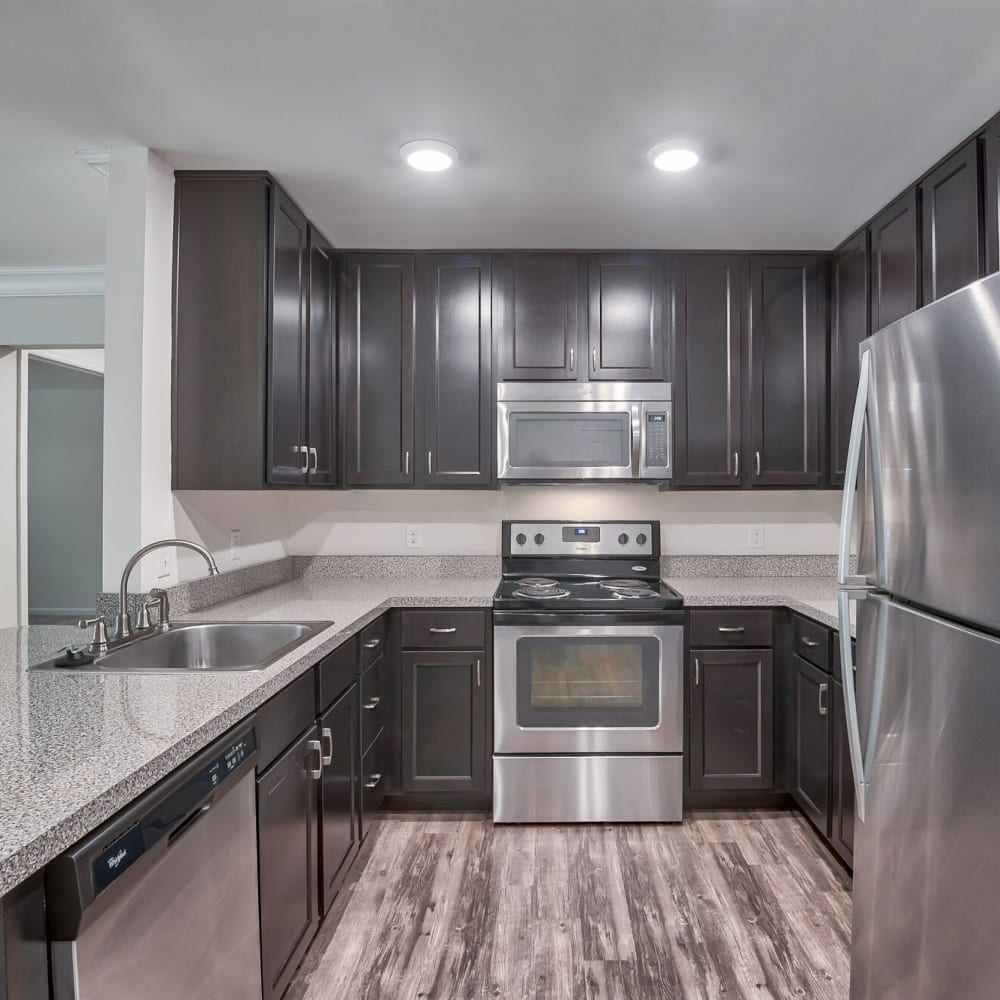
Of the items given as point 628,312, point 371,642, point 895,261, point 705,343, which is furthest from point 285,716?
point 895,261

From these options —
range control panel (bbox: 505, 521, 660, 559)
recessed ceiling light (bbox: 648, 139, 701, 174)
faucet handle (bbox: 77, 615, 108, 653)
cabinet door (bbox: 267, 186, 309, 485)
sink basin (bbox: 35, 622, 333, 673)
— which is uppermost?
recessed ceiling light (bbox: 648, 139, 701, 174)

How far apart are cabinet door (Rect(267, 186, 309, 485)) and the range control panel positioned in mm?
1103

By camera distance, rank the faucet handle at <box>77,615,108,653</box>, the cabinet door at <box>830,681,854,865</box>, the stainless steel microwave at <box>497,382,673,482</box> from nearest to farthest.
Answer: the faucet handle at <box>77,615,108,653</box> < the cabinet door at <box>830,681,854,865</box> < the stainless steel microwave at <box>497,382,673,482</box>

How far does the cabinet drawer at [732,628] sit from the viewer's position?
261cm

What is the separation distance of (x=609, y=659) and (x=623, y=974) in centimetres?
106

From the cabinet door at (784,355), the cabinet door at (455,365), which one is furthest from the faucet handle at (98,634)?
the cabinet door at (784,355)

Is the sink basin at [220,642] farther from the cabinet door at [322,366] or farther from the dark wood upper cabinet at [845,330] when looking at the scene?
the dark wood upper cabinet at [845,330]

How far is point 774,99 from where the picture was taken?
5.71 feet

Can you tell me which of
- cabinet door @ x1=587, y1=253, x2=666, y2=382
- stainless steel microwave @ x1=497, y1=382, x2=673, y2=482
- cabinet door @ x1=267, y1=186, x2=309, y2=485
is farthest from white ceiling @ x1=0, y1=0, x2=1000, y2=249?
stainless steel microwave @ x1=497, y1=382, x2=673, y2=482

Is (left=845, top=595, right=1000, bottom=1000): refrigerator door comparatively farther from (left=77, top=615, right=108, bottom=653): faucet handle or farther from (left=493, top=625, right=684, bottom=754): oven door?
(left=77, top=615, right=108, bottom=653): faucet handle

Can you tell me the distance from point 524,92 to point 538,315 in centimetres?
121

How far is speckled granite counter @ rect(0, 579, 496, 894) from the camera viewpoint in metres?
0.85

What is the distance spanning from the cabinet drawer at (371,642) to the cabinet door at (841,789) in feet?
5.06

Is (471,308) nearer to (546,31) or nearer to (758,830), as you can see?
(546,31)
